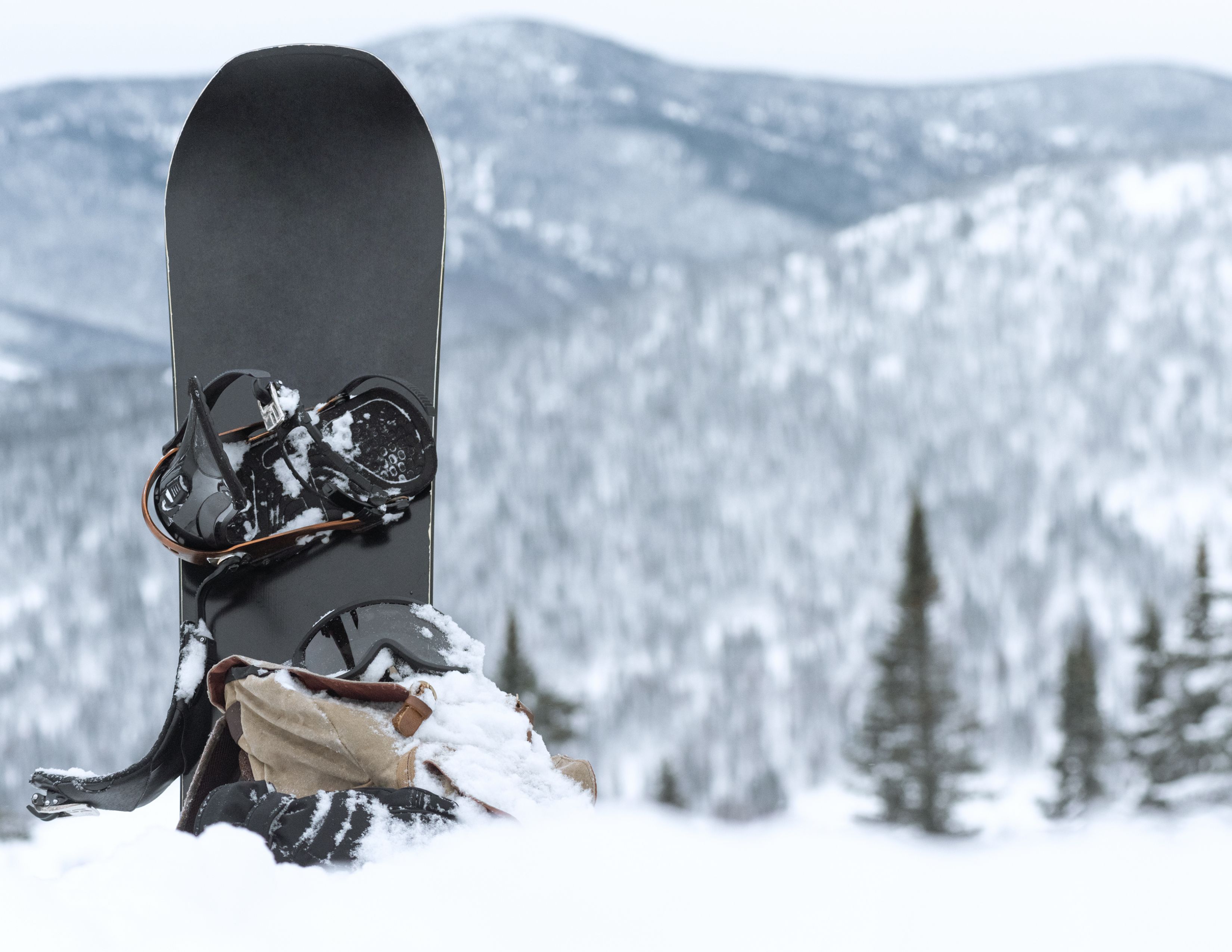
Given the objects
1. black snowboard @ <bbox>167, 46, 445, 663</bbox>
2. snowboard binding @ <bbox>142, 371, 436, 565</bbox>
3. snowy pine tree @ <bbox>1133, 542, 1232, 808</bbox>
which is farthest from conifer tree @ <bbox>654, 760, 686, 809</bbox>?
snowboard binding @ <bbox>142, 371, 436, 565</bbox>

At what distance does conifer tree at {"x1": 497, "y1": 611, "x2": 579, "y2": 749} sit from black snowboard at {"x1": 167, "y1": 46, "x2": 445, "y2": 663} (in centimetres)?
1621

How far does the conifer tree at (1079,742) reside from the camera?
26453 mm

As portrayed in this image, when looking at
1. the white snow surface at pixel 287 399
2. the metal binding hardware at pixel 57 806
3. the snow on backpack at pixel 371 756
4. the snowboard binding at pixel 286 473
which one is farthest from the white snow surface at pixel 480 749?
the white snow surface at pixel 287 399

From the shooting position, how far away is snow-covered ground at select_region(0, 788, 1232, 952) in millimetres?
1134

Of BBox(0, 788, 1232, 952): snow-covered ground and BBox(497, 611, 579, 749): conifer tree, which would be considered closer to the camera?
BBox(0, 788, 1232, 952): snow-covered ground

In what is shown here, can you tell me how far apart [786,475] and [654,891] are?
317ft

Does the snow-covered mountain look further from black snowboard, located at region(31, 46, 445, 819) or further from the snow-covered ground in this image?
the snow-covered ground

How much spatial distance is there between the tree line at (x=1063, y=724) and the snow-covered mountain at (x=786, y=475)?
99.6ft

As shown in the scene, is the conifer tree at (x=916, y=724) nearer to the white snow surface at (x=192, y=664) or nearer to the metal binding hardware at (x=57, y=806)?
the white snow surface at (x=192, y=664)

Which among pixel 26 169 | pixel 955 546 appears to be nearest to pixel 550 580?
pixel 955 546

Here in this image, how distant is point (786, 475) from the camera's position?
96500 millimetres

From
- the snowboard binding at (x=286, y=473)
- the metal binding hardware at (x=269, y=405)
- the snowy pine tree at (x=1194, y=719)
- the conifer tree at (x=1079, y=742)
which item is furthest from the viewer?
the conifer tree at (x=1079, y=742)

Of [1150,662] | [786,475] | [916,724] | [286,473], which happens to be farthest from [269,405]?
[786,475]

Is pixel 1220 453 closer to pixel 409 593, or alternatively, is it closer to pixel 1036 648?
pixel 1036 648
